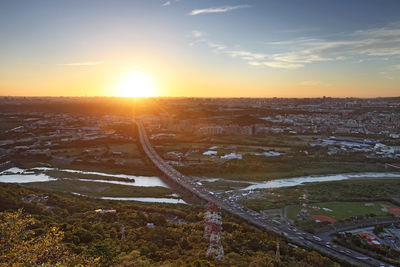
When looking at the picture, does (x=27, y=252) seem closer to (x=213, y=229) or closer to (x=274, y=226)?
(x=213, y=229)

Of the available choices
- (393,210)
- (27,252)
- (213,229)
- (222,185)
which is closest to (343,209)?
(393,210)

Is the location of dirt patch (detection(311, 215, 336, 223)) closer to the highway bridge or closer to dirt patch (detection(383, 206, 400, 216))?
the highway bridge

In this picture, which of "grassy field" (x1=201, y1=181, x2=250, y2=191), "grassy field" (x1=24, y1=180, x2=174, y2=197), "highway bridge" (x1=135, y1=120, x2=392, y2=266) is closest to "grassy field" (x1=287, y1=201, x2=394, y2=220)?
"highway bridge" (x1=135, y1=120, x2=392, y2=266)

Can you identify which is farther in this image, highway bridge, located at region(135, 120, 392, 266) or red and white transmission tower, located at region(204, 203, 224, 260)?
highway bridge, located at region(135, 120, 392, 266)

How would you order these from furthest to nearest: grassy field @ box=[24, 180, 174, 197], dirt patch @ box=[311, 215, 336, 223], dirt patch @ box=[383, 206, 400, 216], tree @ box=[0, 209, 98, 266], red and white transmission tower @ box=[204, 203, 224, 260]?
grassy field @ box=[24, 180, 174, 197], dirt patch @ box=[383, 206, 400, 216], dirt patch @ box=[311, 215, 336, 223], red and white transmission tower @ box=[204, 203, 224, 260], tree @ box=[0, 209, 98, 266]

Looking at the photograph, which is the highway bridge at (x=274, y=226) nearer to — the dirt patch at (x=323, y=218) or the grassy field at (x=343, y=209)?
the grassy field at (x=343, y=209)

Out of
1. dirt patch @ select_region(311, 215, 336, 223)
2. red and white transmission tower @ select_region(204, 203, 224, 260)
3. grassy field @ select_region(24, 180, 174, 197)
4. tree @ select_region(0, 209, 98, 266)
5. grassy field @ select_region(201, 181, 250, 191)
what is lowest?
grassy field @ select_region(24, 180, 174, 197)
